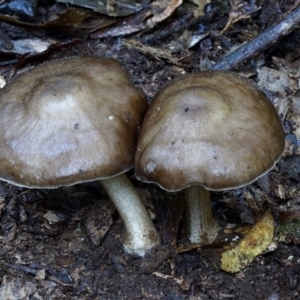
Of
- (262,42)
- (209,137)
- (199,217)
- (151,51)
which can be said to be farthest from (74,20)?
(209,137)

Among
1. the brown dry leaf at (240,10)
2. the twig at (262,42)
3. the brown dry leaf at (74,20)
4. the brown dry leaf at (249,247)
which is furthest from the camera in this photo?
the brown dry leaf at (240,10)

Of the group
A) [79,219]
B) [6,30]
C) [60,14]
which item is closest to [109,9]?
[60,14]

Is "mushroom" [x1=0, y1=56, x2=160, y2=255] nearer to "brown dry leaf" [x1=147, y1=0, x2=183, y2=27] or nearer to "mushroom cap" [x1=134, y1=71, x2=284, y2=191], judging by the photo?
"mushroom cap" [x1=134, y1=71, x2=284, y2=191]

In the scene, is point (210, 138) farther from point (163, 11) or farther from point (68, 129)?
point (163, 11)

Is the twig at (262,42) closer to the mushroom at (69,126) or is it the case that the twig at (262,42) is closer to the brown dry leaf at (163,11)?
the brown dry leaf at (163,11)

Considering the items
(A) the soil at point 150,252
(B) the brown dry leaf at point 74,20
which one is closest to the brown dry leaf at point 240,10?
(A) the soil at point 150,252

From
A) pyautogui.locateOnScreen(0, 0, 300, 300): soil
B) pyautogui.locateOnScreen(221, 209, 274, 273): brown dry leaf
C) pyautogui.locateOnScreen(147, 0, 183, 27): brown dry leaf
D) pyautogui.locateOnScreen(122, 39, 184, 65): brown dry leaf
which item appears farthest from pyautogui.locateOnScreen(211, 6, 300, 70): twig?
pyautogui.locateOnScreen(221, 209, 274, 273): brown dry leaf

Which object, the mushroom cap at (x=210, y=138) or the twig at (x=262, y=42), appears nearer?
the mushroom cap at (x=210, y=138)
